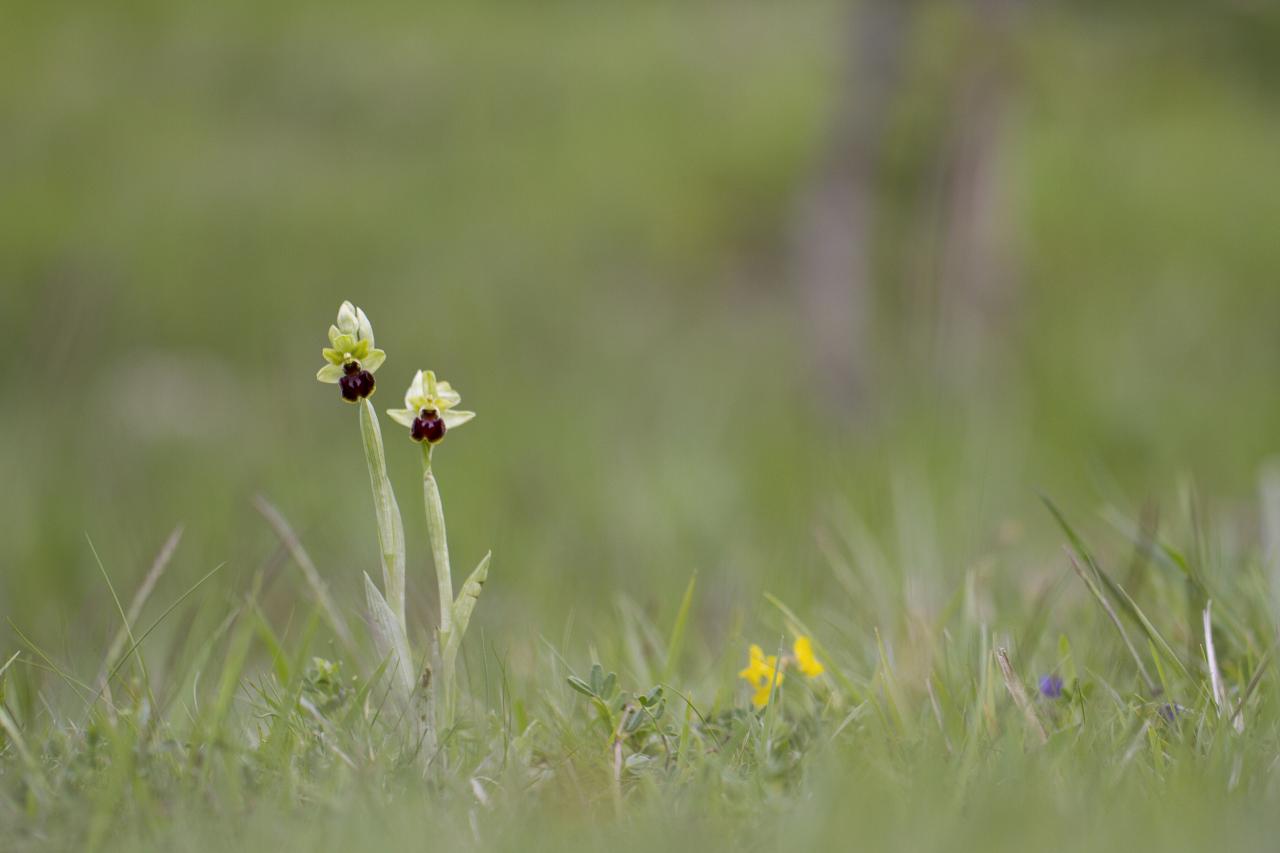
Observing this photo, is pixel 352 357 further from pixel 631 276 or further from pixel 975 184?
pixel 631 276

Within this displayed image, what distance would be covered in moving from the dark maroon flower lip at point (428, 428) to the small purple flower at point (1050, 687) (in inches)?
27.1

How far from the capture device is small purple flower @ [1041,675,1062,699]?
1.26 meters

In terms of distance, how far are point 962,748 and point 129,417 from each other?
15.1ft

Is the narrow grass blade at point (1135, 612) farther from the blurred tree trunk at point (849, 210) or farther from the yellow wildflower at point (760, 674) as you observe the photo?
the blurred tree trunk at point (849, 210)

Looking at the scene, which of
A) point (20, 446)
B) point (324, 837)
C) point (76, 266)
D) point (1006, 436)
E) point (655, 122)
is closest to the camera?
point (324, 837)

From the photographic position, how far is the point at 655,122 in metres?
7.36

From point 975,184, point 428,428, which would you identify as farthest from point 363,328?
point 975,184

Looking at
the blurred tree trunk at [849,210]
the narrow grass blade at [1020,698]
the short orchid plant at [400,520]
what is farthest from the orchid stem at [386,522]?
the blurred tree trunk at [849,210]

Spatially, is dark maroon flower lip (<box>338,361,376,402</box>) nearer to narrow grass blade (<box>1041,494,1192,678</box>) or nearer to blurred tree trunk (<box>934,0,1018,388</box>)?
narrow grass blade (<box>1041,494,1192,678</box>)

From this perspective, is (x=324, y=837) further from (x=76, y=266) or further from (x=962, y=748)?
(x=76, y=266)

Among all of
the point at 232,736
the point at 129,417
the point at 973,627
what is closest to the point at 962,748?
the point at 973,627

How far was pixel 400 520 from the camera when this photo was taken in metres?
1.20

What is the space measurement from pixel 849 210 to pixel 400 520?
3706 millimetres

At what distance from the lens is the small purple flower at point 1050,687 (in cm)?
126
